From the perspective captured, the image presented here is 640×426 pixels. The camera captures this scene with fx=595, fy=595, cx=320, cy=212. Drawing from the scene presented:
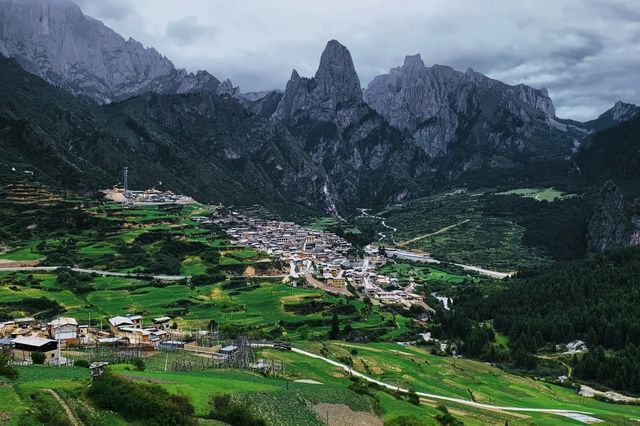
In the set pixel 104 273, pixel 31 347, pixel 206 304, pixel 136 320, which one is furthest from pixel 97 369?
pixel 104 273

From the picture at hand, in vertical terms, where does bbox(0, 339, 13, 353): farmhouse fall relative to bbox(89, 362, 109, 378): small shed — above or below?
below

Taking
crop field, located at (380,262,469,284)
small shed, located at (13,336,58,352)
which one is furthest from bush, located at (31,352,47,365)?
crop field, located at (380,262,469,284)

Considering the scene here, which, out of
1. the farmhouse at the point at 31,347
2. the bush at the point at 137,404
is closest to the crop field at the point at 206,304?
the farmhouse at the point at 31,347

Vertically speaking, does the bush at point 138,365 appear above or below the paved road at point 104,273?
below

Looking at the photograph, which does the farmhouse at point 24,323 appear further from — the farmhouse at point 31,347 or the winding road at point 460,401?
the winding road at point 460,401

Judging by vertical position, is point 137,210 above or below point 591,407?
above

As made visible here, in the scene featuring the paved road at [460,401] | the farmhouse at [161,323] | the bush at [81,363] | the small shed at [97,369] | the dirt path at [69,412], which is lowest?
the paved road at [460,401]

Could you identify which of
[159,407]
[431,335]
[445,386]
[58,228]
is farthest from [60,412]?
[58,228]

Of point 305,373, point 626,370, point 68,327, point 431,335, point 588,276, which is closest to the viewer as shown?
point 305,373

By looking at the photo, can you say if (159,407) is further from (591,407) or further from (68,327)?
(591,407)

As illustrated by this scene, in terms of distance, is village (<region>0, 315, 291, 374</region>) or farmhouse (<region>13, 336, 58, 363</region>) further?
village (<region>0, 315, 291, 374</region>)

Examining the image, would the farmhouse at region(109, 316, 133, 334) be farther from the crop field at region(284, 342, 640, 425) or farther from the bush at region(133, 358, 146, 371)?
the bush at region(133, 358, 146, 371)
